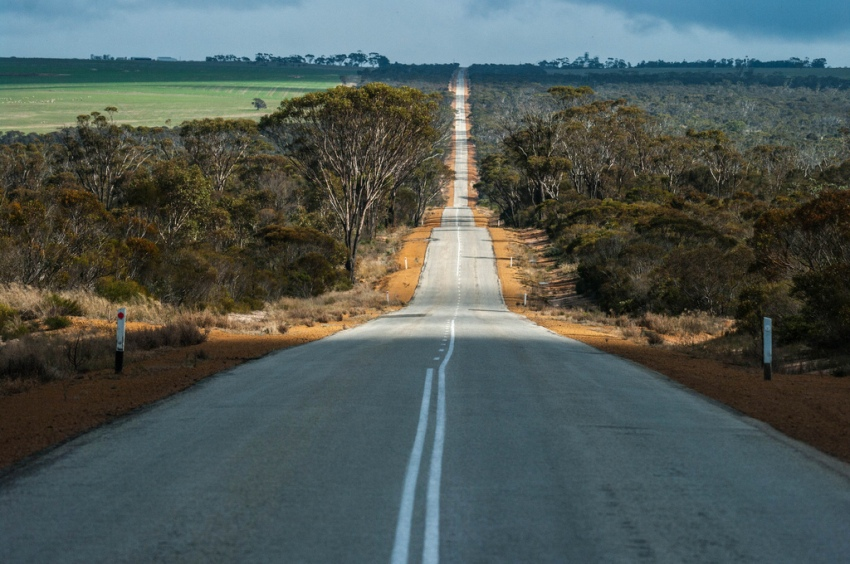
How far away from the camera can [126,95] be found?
142 metres

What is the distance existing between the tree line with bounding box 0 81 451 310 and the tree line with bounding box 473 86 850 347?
12922 mm

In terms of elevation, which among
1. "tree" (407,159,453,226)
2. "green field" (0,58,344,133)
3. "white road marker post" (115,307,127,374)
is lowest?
"white road marker post" (115,307,127,374)

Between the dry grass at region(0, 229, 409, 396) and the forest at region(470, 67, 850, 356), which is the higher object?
the forest at region(470, 67, 850, 356)

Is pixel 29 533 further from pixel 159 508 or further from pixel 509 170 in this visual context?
pixel 509 170

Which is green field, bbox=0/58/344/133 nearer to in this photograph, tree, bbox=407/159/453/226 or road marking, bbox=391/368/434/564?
tree, bbox=407/159/453/226

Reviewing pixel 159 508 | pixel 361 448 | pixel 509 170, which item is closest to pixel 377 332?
pixel 361 448

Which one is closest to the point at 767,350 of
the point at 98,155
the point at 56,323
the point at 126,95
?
the point at 56,323

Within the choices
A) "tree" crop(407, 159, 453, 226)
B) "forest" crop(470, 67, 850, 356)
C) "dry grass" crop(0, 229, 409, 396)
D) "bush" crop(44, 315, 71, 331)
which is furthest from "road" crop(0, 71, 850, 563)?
"tree" crop(407, 159, 453, 226)

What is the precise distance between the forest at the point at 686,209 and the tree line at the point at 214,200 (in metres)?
12.9

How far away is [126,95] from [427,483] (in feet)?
478

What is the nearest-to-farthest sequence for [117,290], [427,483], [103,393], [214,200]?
[427,483], [103,393], [117,290], [214,200]

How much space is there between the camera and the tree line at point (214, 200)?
30.3m

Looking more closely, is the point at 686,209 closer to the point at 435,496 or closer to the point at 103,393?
the point at 103,393

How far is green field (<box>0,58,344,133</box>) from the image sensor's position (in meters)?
116
